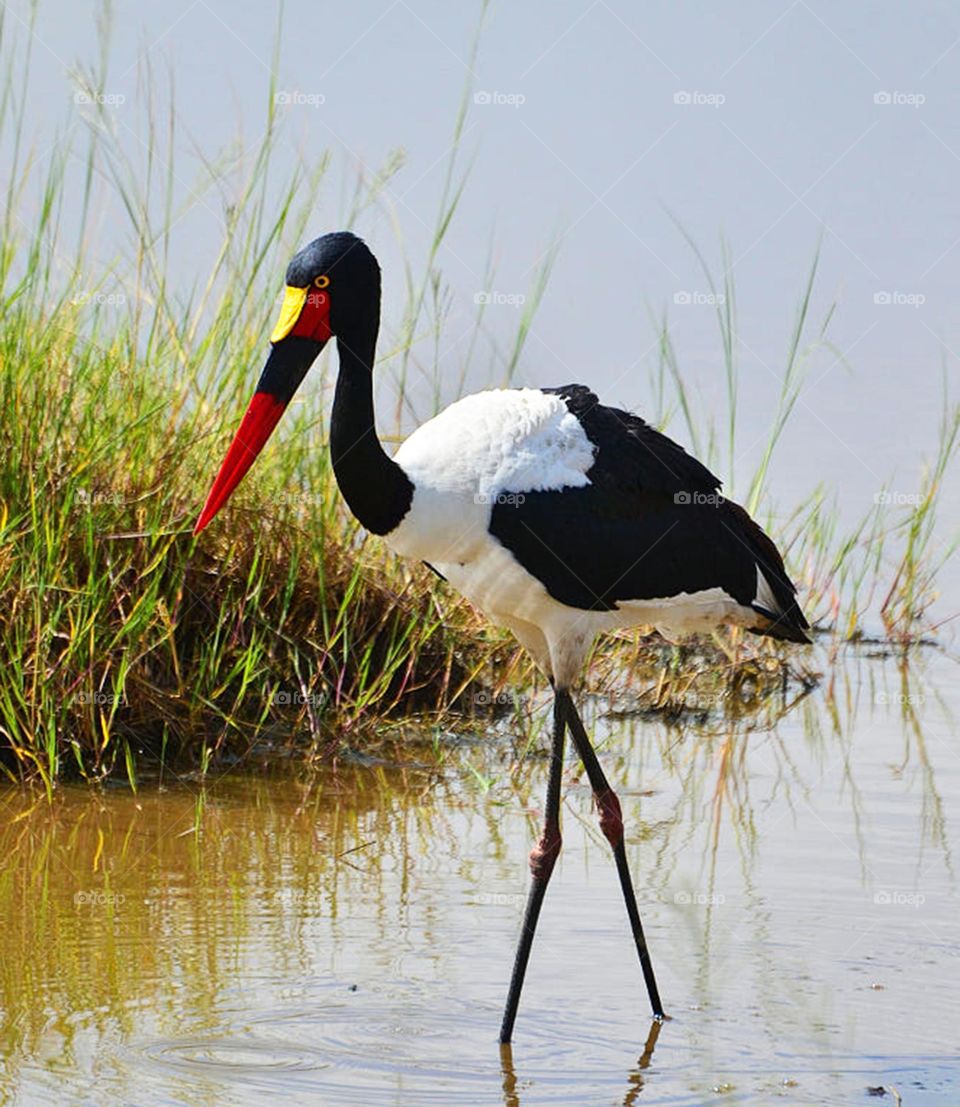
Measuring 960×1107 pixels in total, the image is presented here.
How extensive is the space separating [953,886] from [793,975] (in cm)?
73

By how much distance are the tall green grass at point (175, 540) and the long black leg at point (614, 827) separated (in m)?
1.02

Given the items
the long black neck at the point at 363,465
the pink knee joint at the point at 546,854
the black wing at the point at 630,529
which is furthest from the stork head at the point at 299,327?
the pink knee joint at the point at 546,854

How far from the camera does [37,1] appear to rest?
651 cm

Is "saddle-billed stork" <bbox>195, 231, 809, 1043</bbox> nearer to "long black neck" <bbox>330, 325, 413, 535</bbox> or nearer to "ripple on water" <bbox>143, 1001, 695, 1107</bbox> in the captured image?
"long black neck" <bbox>330, 325, 413, 535</bbox>

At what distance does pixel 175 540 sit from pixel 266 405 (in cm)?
118

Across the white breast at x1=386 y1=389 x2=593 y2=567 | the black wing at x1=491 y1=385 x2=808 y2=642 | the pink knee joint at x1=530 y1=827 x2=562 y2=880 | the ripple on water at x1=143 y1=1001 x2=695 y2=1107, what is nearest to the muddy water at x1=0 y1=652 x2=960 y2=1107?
the ripple on water at x1=143 y1=1001 x2=695 y2=1107

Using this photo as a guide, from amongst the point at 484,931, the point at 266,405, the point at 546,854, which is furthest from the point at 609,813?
the point at 266,405

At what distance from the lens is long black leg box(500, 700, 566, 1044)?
4.64 meters

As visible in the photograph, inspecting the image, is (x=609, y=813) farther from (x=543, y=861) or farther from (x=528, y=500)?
(x=528, y=500)

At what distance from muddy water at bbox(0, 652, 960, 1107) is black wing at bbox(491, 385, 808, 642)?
2.55 feet

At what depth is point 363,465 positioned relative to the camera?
4.66 meters

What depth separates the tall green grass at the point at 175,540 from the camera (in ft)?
18.4

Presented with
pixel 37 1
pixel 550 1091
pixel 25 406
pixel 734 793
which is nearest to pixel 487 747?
pixel 734 793

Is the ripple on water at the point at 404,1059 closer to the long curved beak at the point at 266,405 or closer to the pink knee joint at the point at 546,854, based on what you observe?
the pink knee joint at the point at 546,854
